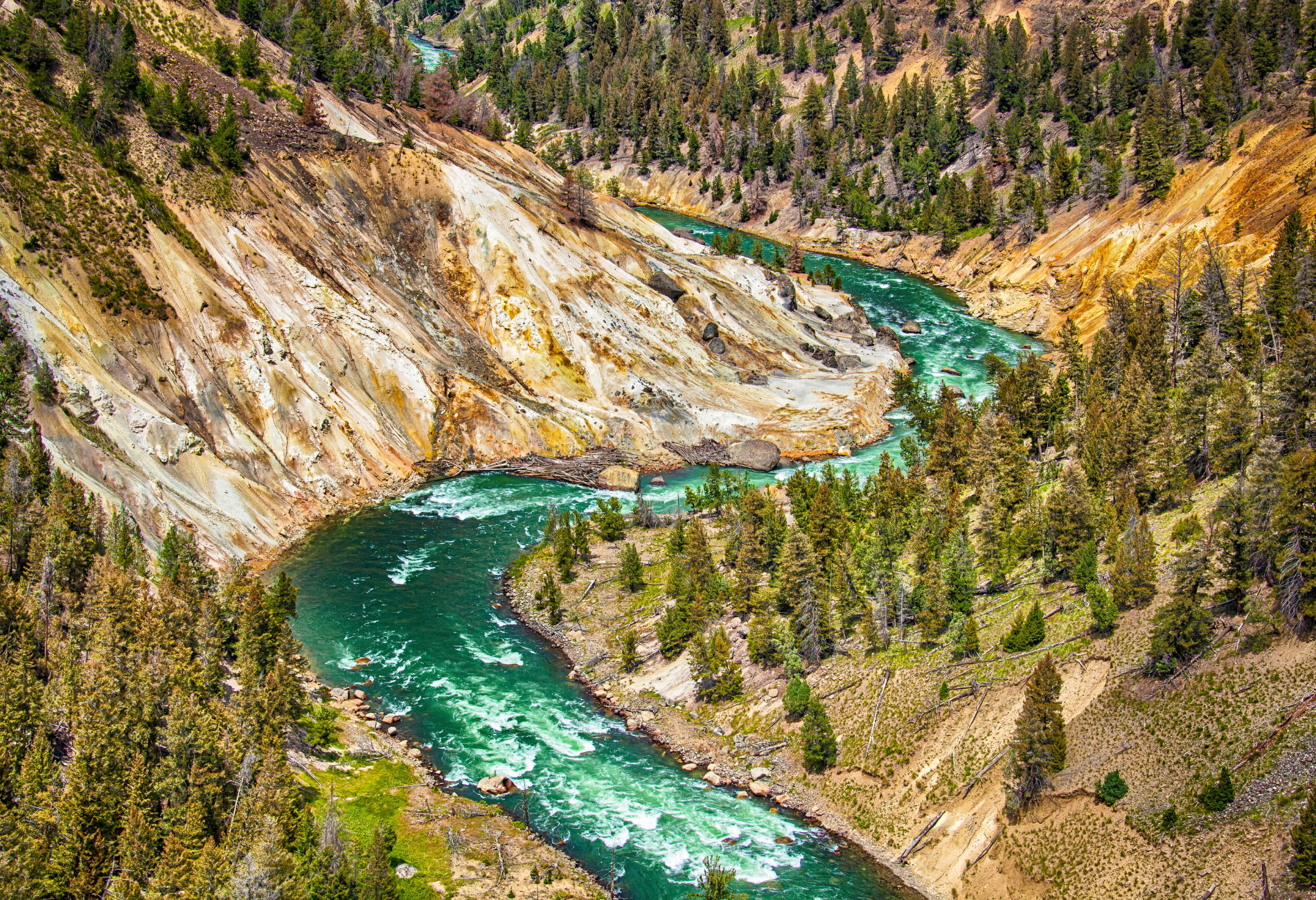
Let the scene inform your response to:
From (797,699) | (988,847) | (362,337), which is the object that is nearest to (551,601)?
(797,699)

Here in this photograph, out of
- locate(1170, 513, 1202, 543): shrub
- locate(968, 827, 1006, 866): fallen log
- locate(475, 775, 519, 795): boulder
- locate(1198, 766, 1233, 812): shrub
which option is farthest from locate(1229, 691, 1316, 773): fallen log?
locate(475, 775, 519, 795): boulder

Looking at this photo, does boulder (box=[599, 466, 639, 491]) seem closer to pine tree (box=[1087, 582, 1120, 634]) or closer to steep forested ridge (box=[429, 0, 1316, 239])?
pine tree (box=[1087, 582, 1120, 634])

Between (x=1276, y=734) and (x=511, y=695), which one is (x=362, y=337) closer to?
(x=511, y=695)

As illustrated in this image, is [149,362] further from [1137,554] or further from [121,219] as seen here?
[1137,554]

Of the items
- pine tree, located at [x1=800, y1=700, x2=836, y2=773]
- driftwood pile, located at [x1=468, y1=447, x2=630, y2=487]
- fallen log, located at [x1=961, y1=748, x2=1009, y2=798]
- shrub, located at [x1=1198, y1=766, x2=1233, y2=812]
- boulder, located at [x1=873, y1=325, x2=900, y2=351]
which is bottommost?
shrub, located at [x1=1198, y1=766, x2=1233, y2=812]

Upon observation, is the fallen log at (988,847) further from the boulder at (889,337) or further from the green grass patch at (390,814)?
the boulder at (889,337)
